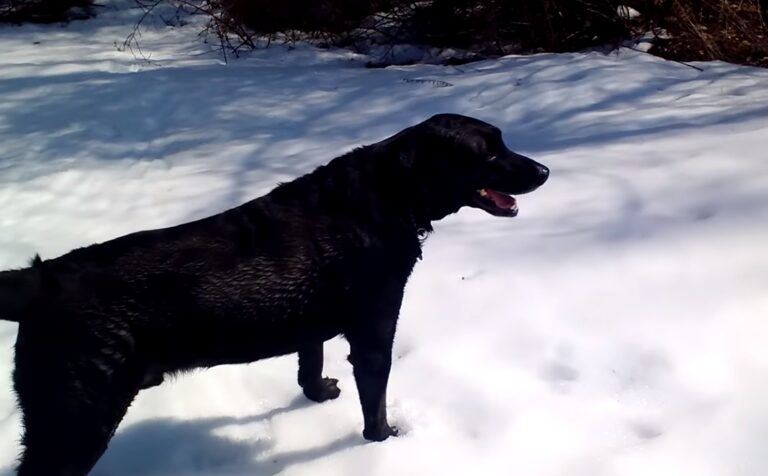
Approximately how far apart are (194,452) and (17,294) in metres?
0.93

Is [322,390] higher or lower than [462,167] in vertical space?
lower

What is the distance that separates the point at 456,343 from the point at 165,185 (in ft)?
8.52

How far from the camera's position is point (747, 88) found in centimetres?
568

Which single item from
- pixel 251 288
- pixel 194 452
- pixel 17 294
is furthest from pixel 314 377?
pixel 17 294

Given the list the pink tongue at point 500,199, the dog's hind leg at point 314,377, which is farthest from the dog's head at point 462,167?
the dog's hind leg at point 314,377

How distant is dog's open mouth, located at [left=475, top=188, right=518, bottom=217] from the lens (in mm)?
2678

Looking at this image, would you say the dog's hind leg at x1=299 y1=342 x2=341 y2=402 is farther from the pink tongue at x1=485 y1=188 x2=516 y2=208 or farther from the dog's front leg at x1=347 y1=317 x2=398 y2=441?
the pink tongue at x1=485 y1=188 x2=516 y2=208

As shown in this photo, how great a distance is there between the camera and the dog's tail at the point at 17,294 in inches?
82.7

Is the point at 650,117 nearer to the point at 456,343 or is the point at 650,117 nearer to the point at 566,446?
the point at 456,343

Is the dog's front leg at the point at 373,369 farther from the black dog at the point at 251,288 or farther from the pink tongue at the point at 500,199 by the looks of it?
the pink tongue at the point at 500,199

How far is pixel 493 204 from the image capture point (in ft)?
8.84

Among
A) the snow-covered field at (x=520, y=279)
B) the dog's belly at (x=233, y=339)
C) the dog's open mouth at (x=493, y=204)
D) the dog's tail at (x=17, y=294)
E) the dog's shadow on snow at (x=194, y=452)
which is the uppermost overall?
the dog's open mouth at (x=493, y=204)

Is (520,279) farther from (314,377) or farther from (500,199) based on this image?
(314,377)

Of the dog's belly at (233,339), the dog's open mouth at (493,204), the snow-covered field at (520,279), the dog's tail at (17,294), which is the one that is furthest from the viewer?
the dog's open mouth at (493,204)
